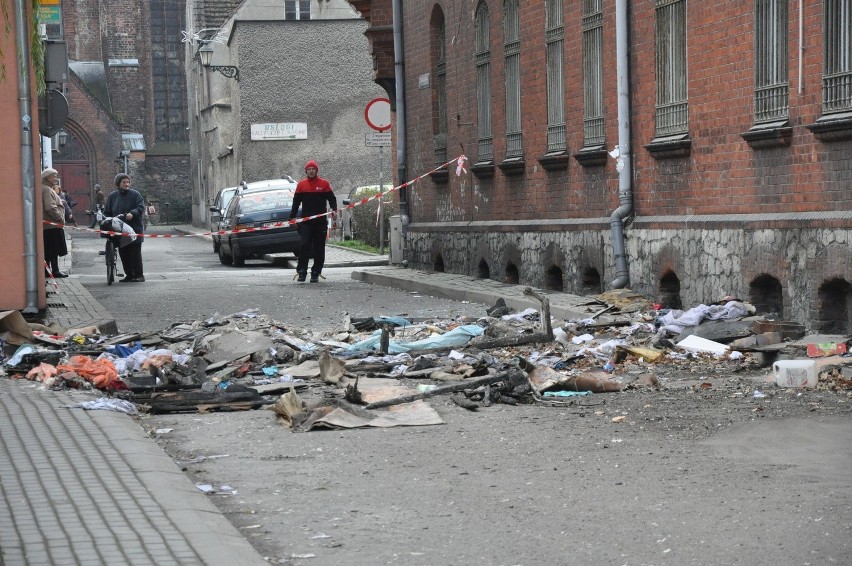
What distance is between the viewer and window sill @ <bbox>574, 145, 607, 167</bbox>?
18078 mm

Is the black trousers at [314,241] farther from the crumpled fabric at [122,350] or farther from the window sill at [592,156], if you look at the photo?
the crumpled fabric at [122,350]

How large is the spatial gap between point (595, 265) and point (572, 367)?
6.81 metres

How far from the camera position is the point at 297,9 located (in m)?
55.0

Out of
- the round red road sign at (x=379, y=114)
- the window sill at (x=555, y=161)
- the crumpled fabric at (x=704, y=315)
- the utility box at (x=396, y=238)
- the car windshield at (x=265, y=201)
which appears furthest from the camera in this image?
the car windshield at (x=265, y=201)

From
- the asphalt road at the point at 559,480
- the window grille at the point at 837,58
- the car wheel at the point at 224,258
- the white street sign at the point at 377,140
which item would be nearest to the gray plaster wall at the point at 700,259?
the window grille at the point at 837,58

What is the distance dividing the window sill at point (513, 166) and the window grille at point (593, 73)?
2278mm

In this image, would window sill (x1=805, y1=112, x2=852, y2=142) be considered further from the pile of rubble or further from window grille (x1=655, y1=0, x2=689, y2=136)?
window grille (x1=655, y1=0, x2=689, y2=136)

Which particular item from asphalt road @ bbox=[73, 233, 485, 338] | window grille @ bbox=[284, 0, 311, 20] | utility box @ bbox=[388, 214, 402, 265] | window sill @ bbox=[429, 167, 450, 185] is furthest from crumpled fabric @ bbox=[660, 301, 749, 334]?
window grille @ bbox=[284, 0, 311, 20]

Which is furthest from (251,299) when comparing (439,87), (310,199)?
(439,87)

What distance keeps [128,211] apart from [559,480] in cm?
1838

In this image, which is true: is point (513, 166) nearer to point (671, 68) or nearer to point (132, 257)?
point (671, 68)

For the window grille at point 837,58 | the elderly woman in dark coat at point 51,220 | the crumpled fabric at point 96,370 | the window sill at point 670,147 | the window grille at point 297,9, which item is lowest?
the crumpled fabric at point 96,370

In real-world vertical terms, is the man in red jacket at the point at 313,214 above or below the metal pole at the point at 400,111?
below

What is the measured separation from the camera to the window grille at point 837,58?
12422 millimetres
